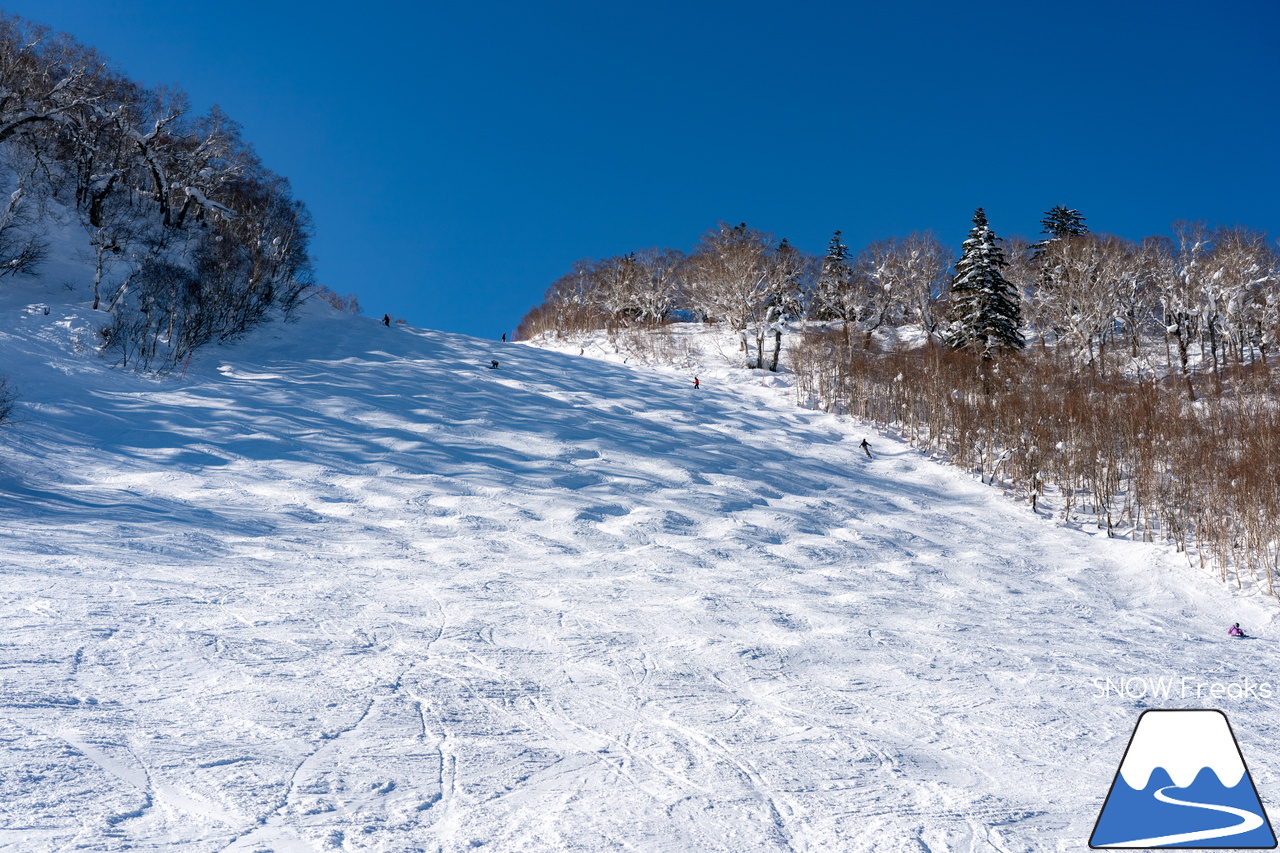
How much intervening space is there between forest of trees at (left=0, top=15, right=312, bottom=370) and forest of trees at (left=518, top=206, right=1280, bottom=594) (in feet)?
72.6

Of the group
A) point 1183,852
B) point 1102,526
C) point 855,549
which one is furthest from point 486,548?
point 1102,526

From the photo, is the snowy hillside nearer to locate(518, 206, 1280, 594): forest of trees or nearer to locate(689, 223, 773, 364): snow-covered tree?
locate(518, 206, 1280, 594): forest of trees

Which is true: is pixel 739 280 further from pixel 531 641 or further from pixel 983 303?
pixel 531 641

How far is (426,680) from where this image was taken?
297 inches

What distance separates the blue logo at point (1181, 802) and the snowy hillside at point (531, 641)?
41cm

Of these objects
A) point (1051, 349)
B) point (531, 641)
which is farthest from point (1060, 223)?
point (531, 641)

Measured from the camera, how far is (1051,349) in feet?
137

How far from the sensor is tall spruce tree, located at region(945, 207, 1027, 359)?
34750 millimetres

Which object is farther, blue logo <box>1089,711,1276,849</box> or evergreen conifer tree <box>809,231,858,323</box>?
evergreen conifer tree <box>809,231,858,323</box>

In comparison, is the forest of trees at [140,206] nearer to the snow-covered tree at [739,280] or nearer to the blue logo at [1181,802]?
the snow-covered tree at [739,280]

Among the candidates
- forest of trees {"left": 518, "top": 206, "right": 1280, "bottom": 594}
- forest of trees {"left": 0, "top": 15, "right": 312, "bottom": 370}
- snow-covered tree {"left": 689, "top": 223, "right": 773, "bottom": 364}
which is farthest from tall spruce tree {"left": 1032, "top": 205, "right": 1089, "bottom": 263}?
forest of trees {"left": 0, "top": 15, "right": 312, "bottom": 370}

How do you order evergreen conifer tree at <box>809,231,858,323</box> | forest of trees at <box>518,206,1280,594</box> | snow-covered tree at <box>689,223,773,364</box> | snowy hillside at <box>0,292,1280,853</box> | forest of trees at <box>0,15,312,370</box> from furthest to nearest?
evergreen conifer tree at <box>809,231,858,323</box>, snow-covered tree at <box>689,223,773,364</box>, forest of trees at <box>0,15,312,370</box>, forest of trees at <box>518,206,1280,594</box>, snowy hillside at <box>0,292,1280,853</box>

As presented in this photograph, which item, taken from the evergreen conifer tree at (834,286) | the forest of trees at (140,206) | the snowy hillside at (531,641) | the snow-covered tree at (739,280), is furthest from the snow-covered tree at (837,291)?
the forest of trees at (140,206)

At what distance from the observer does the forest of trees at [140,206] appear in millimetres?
27109
